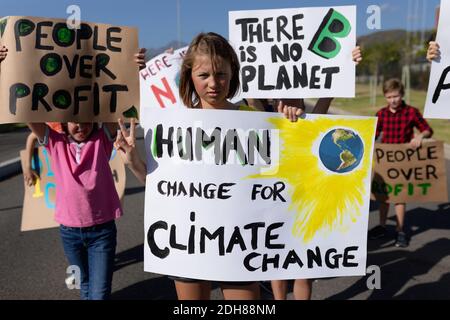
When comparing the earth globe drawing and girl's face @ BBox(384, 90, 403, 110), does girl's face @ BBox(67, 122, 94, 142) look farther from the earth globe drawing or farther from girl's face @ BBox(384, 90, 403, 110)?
girl's face @ BBox(384, 90, 403, 110)

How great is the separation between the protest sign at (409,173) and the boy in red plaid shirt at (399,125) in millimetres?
121

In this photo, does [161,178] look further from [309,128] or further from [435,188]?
[435,188]

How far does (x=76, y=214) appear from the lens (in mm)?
2672

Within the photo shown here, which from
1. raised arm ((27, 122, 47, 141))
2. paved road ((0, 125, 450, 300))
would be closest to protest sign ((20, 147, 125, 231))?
paved road ((0, 125, 450, 300))

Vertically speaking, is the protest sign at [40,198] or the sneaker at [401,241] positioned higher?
the protest sign at [40,198]

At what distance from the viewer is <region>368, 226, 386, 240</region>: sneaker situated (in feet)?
15.6

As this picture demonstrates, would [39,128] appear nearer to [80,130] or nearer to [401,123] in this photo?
[80,130]

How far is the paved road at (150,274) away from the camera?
3514 mm

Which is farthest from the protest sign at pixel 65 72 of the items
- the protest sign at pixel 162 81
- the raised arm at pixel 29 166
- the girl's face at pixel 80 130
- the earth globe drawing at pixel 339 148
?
the protest sign at pixel 162 81

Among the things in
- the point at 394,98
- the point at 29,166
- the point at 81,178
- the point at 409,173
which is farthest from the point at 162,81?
the point at 409,173

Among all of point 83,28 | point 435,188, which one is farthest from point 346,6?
point 435,188

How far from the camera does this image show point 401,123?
15.1 ft

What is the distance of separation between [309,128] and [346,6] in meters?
1.04

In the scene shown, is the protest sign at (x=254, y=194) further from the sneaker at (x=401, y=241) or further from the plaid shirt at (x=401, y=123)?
the plaid shirt at (x=401, y=123)
